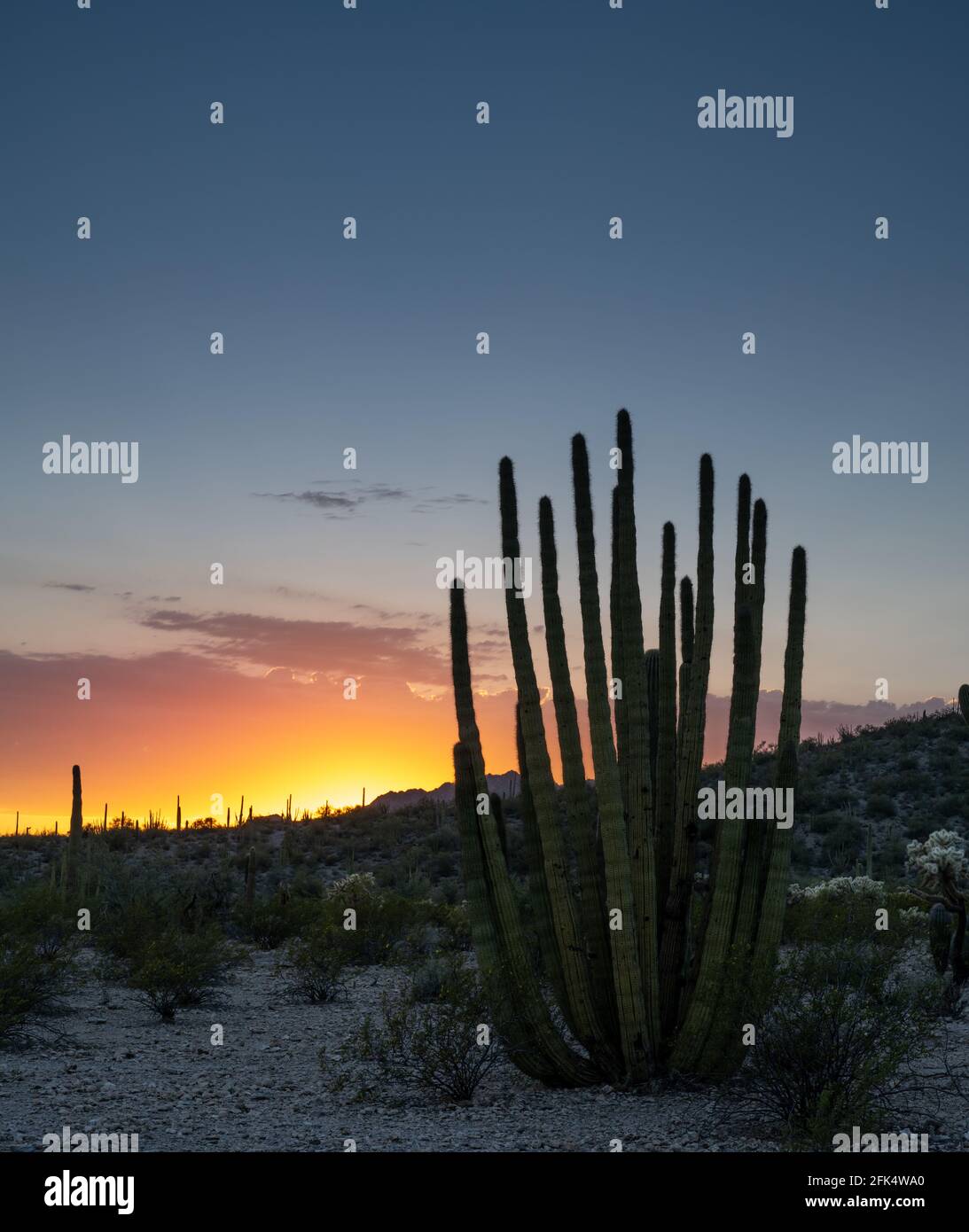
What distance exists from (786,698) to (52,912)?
47.5ft

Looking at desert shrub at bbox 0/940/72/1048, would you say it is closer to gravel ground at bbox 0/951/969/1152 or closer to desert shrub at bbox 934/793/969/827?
gravel ground at bbox 0/951/969/1152

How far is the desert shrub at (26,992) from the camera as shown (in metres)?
11.9

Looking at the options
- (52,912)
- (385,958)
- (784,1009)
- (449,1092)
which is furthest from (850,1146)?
(52,912)

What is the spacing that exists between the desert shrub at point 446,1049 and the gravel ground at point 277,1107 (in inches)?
7.8

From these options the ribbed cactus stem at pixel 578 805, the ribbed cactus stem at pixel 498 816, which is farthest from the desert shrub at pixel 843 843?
the ribbed cactus stem at pixel 578 805

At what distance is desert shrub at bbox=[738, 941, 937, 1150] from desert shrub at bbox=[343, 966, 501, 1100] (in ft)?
7.13

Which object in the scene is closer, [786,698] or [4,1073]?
[786,698]

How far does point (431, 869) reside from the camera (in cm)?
3631

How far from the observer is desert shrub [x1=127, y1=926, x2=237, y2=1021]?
563 inches

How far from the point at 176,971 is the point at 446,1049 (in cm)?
611

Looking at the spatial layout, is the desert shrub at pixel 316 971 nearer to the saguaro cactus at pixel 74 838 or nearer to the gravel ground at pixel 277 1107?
the gravel ground at pixel 277 1107
